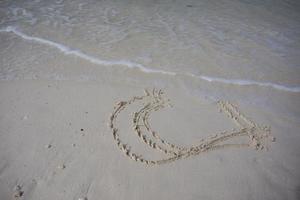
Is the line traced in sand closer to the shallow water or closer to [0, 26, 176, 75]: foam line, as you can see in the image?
the shallow water

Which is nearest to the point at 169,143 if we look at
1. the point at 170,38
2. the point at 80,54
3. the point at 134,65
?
the point at 134,65

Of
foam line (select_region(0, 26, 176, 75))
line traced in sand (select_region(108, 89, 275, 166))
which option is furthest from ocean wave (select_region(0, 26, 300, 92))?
line traced in sand (select_region(108, 89, 275, 166))

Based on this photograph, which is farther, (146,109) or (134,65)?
(134,65)

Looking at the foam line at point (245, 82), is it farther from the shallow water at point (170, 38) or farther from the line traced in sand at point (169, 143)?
the line traced in sand at point (169, 143)

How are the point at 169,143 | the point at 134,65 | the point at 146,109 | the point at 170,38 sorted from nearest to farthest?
the point at 169,143 → the point at 146,109 → the point at 134,65 → the point at 170,38

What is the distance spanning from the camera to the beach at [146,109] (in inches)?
96.2

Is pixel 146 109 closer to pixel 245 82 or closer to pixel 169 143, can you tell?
pixel 169 143

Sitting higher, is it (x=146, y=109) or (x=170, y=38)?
(x=170, y=38)

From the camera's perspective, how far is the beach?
2.44 meters

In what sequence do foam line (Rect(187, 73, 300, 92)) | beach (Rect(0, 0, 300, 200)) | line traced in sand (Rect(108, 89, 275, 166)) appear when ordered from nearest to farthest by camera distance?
beach (Rect(0, 0, 300, 200))
line traced in sand (Rect(108, 89, 275, 166))
foam line (Rect(187, 73, 300, 92))

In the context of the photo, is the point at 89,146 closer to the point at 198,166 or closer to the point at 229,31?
the point at 198,166

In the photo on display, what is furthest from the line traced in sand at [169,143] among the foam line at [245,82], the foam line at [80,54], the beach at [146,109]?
the foam line at [80,54]

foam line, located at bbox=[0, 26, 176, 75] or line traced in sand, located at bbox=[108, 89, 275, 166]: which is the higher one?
foam line, located at bbox=[0, 26, 176, 75]

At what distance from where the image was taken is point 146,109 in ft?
10.8
